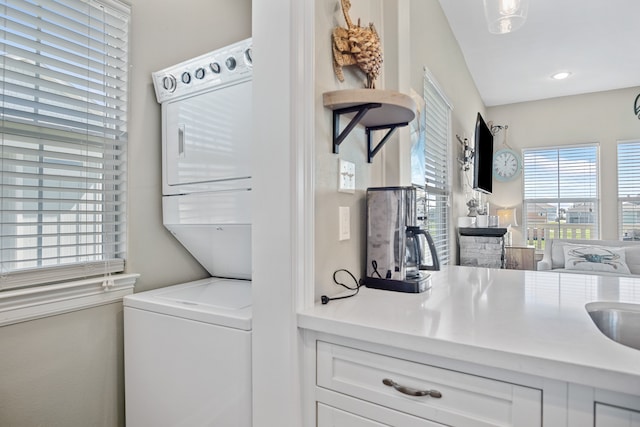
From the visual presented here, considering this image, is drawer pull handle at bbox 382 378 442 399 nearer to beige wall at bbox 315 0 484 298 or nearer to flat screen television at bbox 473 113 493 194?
beige wall at bbox 315 0 484 298

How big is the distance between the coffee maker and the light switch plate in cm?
8

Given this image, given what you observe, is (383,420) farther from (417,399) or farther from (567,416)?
(567,416)

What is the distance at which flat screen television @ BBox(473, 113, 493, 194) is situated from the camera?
379 cm

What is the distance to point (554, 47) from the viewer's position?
3.97 metres

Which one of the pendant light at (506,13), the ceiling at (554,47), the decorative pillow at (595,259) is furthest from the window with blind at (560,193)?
the pendant light at (506,13)

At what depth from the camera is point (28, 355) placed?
4.00 ft

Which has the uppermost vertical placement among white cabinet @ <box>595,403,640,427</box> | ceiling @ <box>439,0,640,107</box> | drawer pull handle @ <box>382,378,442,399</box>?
ceiling @ <box>439,0,640,107</box>

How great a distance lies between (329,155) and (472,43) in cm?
365

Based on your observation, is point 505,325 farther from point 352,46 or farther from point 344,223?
point 352,46

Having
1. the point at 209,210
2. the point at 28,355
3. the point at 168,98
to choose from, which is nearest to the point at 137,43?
the point at 168,98

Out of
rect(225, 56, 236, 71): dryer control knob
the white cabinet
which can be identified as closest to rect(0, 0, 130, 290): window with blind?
rect(225, 56, 236, 71): dryer control knob

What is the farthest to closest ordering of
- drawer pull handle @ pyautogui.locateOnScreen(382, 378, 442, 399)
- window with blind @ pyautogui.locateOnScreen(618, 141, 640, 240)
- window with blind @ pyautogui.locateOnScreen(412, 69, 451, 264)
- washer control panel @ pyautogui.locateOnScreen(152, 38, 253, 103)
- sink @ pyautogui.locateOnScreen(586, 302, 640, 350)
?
window with blind @ pyautogui.locateOnScreen(618, 141, 640, 240), window with blind @ pyautogui.locateOnScreen(412, 69, 451, 264), washer control panel @ pyautogui.locateOnScreen(152, 38, 253, 103), sink @ pyautogui.locateOnScreen(586, 302, 640, 350), drawer pull handle @ pyautogui.locateOnScreen(382, 378, 442, 399)

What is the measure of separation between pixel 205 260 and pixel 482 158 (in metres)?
3.45

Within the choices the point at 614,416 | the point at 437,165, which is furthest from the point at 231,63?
the point at 437,165
